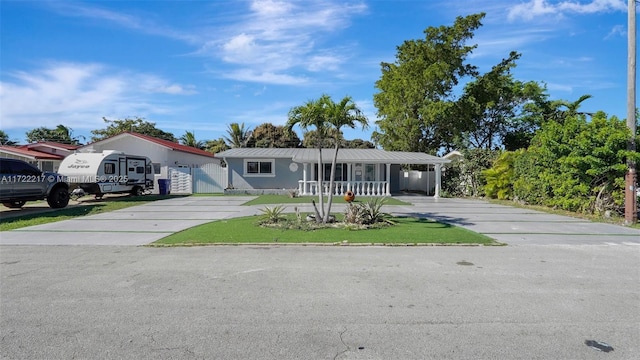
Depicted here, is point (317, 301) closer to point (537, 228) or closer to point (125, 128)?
point (537, 228)

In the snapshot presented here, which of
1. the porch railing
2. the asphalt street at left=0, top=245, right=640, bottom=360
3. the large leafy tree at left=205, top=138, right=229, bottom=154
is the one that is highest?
the large leafy tree at left=205, top=138, right=229, bottom=154

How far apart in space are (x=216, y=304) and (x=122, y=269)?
107 inches

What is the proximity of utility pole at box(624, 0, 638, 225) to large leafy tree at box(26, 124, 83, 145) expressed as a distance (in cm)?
5838

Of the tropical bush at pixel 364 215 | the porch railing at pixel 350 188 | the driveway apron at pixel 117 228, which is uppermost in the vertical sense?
the porch railing at pixel 350 188

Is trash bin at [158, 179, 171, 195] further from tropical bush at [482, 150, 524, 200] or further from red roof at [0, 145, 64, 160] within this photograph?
tropical bush at [482, 150, 524, 200]

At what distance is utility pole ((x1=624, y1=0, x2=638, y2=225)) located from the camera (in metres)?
12.1

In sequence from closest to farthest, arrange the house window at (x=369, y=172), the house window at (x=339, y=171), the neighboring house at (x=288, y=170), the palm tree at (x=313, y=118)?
the palm tree at (x=313, y=118), the neighboring house at (x=288, y=170), the house window at (x=339, y=171), the house window at (x=369, y=172)

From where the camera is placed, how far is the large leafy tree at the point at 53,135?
5178 centimetres

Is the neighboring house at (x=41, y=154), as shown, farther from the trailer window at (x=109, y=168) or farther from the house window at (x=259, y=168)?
the house window at (x=259, y=168)

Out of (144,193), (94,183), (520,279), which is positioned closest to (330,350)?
(520,279)

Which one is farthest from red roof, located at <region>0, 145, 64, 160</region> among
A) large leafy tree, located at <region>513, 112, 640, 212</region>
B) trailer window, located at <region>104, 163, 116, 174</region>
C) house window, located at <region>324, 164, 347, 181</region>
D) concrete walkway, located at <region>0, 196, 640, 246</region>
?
large leafy tree, located at <region>513, 112, 640, 212</region>

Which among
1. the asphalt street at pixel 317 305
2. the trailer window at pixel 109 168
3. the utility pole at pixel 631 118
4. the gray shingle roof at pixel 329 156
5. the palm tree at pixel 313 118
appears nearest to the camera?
the asphalt street at pixel 317 305

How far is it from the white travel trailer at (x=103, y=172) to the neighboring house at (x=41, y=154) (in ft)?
37.1

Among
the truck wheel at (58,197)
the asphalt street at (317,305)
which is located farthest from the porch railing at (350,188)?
the asphalt street at (317,305)
